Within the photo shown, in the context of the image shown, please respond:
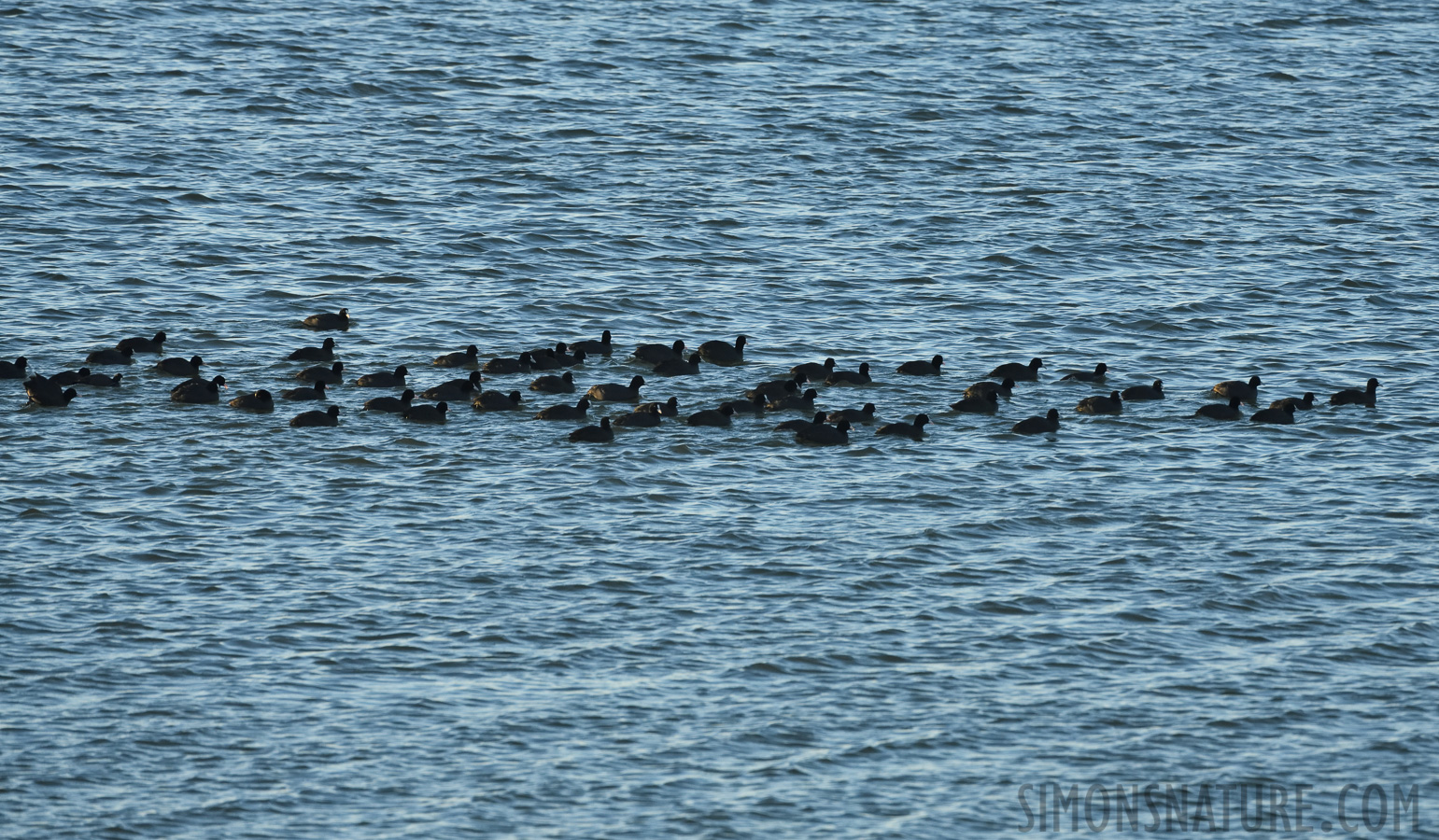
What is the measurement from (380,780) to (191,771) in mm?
1541

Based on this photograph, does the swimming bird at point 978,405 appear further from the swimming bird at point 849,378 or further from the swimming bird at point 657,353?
the swimming bird at point 657,353

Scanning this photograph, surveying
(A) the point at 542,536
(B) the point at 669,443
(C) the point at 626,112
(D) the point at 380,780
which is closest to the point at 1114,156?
(C) the point at 626,112

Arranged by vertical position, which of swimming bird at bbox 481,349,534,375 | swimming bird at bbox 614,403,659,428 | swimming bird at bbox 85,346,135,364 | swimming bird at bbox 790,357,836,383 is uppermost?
swimming bird at bbox 85,346,135,364

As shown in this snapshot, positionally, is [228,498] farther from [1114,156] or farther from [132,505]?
[1114,156]

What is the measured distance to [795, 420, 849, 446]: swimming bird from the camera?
24531mm

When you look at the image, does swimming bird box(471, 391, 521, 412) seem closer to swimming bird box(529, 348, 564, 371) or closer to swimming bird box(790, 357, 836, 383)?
swimming bird box(529, 348, 564, 371)

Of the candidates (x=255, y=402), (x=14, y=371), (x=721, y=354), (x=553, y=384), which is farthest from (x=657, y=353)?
(x=14, y=371)

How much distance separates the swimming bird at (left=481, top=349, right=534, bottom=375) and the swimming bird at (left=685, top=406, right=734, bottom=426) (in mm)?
2720

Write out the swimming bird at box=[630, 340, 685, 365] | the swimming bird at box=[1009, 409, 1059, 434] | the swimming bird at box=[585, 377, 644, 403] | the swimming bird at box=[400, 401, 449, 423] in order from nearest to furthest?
1. the swimming bird at box=[400, 401, 449, 423]
2. the swimming bird at box=[1009, 409, 1059, 434]
3. the swimming bird at box=[585, 377, 644, 403]
4. the swimming bird at box=[630, 340, 685, 365]

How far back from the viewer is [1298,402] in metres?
26.2

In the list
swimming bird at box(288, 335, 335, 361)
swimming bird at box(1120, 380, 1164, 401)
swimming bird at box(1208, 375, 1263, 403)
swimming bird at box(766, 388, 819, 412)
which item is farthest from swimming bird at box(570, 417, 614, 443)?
swimming bird at box(1208, 375, 1263, 403)

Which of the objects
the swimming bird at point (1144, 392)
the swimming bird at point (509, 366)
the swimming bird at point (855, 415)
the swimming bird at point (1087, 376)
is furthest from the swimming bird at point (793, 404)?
the swimming bird at point (1144, 392)

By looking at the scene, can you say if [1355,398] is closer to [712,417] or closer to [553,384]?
[712,417]

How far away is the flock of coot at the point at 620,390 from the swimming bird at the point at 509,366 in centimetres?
1
